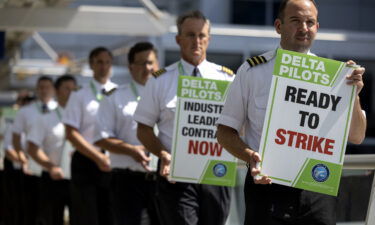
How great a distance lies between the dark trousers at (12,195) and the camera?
46.5ft

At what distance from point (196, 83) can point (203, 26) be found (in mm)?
535

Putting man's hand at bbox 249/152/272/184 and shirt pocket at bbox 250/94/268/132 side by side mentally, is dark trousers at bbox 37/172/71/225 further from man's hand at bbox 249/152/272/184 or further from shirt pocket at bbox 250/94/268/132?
man's hand at bbox 249/152/272/184

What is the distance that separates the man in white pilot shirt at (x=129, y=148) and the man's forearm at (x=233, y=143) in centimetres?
248

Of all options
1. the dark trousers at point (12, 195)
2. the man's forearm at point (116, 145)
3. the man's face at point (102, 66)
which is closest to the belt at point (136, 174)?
the man's forearm at point (116, 145)

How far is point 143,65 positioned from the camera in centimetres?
857

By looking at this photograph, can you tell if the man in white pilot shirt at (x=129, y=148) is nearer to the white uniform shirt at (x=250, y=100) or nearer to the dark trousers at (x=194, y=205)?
the dark trousers at (x=194, y=205)

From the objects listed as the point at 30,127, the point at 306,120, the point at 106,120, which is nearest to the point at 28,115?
the point at 30,127

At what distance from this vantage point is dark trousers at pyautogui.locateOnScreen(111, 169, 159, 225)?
7.96 m

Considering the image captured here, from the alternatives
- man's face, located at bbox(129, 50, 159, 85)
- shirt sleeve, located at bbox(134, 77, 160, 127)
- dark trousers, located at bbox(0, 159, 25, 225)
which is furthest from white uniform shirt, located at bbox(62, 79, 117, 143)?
dark trousers, located at bbox(0, 159, 25, 225)

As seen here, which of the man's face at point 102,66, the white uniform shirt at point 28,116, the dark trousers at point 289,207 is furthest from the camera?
the white uniform shirt at point 28,116

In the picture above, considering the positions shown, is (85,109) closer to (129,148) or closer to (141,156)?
(129,148)

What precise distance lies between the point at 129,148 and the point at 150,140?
1.10 m

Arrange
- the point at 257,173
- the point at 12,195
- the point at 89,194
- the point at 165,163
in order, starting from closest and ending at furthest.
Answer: the point at 257,173 < the point at 165,163 < the point at 89,194 < the point at 12,195

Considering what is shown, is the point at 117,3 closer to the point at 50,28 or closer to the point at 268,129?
the point at 50,28
